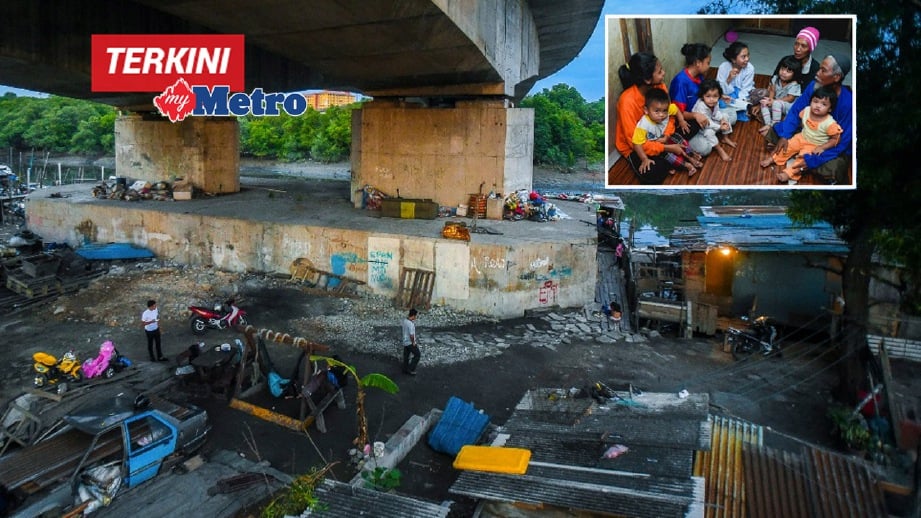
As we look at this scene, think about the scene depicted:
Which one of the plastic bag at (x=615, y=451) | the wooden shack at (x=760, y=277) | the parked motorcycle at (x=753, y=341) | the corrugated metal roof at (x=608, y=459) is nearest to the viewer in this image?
the corrugated metal roof at (x=608, y=459)

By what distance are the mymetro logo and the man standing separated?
23.8ft

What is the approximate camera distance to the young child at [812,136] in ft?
30.3

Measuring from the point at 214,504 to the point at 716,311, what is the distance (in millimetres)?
12354

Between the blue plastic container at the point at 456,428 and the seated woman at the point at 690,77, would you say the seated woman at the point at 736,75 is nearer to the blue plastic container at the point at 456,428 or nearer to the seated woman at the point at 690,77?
the seated woman at the point at 690,77

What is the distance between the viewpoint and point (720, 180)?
9.88 metres

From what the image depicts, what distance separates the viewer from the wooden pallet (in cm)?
1548

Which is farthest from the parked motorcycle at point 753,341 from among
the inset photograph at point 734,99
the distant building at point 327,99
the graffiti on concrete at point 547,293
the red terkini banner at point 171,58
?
the distant building at point 327,99

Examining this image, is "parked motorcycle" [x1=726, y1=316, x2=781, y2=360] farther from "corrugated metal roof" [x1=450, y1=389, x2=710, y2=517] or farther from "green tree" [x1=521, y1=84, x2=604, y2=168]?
"green tree" [x1=521, y1=84, x2=604, y2=168]

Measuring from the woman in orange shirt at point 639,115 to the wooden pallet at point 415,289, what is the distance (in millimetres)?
7009

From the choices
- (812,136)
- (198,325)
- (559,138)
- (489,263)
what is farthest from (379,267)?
(559,138)

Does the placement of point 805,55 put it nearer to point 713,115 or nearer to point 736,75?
point 736,75

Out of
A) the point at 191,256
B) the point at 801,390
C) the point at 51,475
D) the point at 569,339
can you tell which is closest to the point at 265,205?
the point at 191,256

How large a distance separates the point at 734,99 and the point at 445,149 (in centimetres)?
1124

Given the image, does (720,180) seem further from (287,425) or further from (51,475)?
(51,475)
